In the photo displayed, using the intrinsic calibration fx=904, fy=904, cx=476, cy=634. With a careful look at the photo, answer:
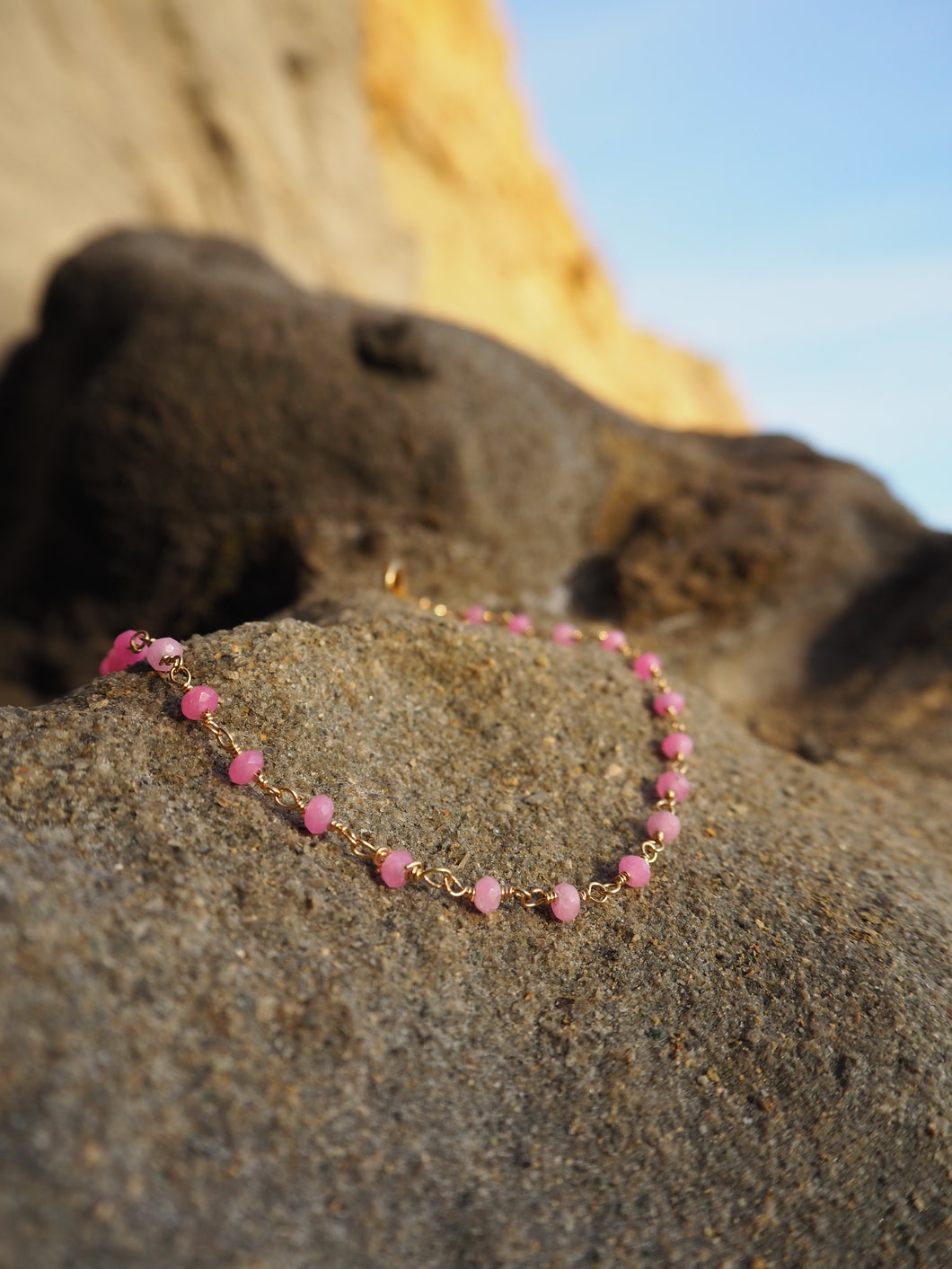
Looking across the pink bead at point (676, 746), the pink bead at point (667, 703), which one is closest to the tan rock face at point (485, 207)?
the pink bead at point (667, 703)

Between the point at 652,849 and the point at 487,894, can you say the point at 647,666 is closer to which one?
the point at 652,849

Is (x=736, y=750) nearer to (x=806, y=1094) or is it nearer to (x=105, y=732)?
(x=806, y=1094)

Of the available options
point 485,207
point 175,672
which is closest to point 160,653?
point 175,672

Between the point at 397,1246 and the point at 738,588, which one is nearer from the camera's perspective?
the point at 397,1246

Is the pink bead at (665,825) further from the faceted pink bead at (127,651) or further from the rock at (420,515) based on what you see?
the faceted pink bead at (127,651)

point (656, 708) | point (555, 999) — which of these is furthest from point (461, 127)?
point (555, 999)

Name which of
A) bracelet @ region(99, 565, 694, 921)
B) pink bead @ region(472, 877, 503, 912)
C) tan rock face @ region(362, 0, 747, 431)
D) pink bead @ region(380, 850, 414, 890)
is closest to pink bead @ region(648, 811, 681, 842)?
bracelet @ region(99, 565, 694, 921)

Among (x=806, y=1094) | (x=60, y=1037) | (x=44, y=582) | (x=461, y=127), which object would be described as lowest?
(x=44, y=582)
